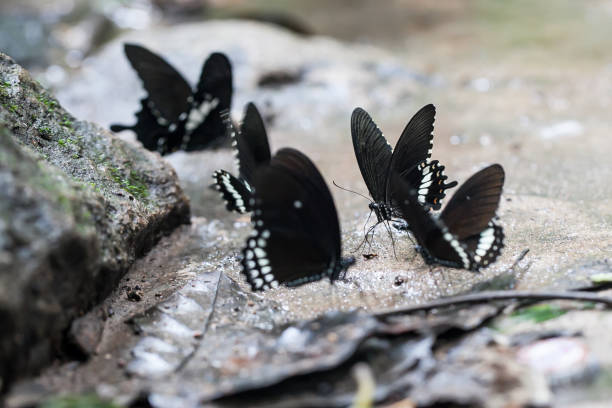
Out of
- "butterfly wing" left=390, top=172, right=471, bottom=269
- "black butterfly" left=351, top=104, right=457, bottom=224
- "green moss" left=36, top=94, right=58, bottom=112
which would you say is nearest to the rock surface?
"butterfly wing" left=390, top=172, right=471, bottom=269

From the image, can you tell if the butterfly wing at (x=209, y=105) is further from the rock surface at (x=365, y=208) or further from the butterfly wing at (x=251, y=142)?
the butterfly wing at (x=251, y=142)

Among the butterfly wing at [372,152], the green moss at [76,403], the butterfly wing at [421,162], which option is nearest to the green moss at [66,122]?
the butterfly wing at [372,152]

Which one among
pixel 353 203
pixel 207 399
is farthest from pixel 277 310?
pixel 353 203

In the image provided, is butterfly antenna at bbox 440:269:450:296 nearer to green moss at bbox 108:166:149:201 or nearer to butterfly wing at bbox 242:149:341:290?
butterfly wing at bbox 242:149:341:290

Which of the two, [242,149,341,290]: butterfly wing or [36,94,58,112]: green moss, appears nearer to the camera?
[242,149,341,290]: butterfly wing

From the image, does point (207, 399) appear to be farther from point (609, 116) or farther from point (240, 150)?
point (609, 116)

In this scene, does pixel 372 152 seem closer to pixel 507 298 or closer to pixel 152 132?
pixel 507 298

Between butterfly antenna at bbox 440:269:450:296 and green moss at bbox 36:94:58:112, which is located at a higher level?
green moss at bbox 36:94:58:112
